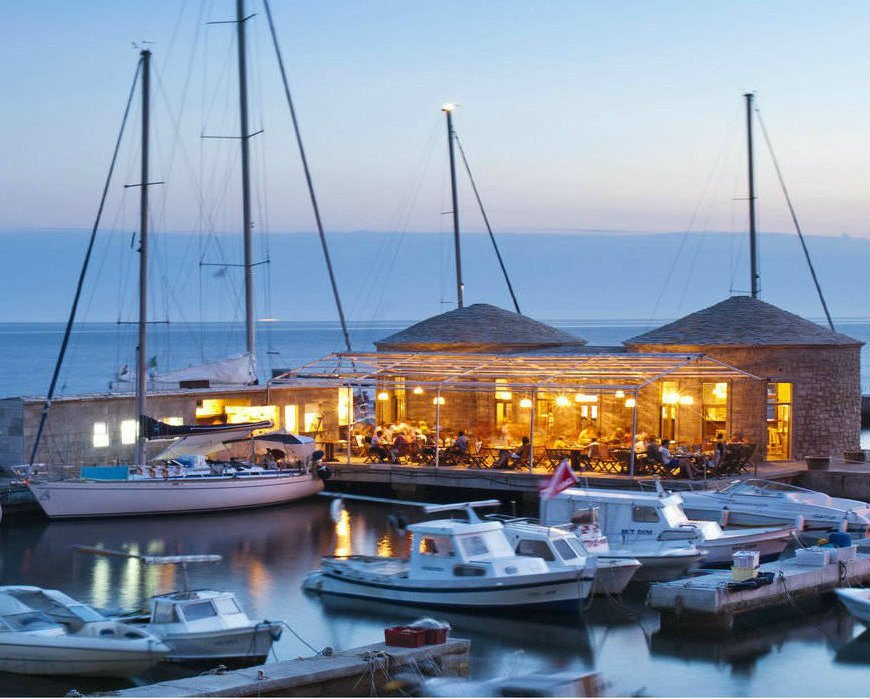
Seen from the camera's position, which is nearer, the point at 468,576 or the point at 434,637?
the point at 434,637

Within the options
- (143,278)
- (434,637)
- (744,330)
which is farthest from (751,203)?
(434,637)

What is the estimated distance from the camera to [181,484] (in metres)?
32.1

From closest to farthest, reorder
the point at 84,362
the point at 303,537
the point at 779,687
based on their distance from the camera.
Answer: the point at 779,687
the point at 303,537
the point at 84,362

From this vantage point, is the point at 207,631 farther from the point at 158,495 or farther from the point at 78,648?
the point at 158,495

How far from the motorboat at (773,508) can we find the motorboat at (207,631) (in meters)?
12.0

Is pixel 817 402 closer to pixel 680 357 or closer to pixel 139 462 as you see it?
pixel 680 357

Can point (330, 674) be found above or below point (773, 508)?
below

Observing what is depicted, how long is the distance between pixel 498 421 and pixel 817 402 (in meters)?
8.59

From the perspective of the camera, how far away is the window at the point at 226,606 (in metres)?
18.9

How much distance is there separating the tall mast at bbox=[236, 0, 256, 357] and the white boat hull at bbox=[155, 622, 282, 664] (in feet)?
70.5

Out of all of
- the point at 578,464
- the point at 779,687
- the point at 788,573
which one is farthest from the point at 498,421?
the point at 779,687

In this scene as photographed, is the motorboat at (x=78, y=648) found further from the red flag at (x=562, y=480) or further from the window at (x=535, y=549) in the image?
the red flag at (x=562, y=480)

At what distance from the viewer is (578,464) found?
32406mm

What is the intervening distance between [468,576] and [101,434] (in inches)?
612
